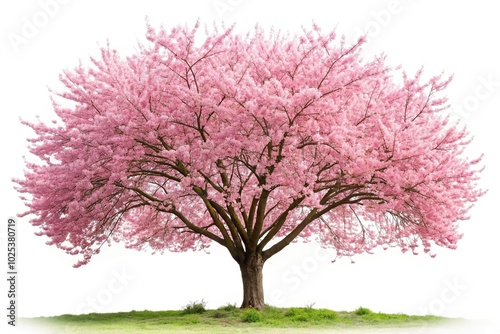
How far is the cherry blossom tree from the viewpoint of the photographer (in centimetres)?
1360

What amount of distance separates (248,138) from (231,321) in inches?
182

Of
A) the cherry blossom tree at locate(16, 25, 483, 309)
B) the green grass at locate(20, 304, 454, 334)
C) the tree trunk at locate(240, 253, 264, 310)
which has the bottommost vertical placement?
the green grass at locate(20, 304, 454, 334)

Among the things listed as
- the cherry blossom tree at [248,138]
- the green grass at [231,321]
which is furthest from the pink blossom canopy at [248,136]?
the green grass at [231,321]

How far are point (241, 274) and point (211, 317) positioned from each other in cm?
150

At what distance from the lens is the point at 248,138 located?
13.6m

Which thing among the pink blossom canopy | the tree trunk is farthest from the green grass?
the pink blossom canopy

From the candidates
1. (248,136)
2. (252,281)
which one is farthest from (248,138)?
(252,281)

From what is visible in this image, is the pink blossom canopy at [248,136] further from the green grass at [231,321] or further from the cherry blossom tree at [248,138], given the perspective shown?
the green grass at [231,321]

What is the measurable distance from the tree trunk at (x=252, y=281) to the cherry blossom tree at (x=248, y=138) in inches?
1.5

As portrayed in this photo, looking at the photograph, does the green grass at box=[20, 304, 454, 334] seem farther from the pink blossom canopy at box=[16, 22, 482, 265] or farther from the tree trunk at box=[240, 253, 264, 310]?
the pink blossom canopy at box=[16, 22, 482, 265]

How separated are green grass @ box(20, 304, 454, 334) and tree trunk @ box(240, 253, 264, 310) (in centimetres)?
32

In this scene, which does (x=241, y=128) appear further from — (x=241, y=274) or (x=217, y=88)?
(x=241, y=274)

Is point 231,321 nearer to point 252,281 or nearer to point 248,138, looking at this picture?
point 252,281

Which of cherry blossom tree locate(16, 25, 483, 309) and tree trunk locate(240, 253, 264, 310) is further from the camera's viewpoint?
tree trunk locate(240, 253, 264, 310)
